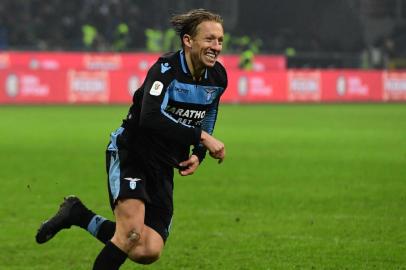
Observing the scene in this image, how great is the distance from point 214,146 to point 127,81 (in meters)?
31.2

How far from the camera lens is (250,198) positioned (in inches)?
482

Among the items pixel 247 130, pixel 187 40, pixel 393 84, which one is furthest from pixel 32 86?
pixel 187 40

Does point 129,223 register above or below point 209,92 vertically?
below

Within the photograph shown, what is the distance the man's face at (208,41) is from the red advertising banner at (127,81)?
2844 cm

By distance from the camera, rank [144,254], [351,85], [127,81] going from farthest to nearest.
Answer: [351,85]
[127,81]
[144,254]

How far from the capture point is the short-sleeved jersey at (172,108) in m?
5.94

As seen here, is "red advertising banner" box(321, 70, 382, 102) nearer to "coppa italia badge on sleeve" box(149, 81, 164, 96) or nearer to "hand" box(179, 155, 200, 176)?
"hand" box(179, 155, 200, 176)

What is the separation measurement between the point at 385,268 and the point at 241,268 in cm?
110

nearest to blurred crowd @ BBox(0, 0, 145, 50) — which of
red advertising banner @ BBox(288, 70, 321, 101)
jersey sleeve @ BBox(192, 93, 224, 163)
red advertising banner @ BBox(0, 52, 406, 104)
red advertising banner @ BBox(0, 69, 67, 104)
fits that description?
red advertising banner @ BBox(0, 52, 406, 104)

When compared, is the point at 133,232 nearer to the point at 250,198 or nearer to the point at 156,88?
the point at 156,88

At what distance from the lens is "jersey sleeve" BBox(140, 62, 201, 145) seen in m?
5.92

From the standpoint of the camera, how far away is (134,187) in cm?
604

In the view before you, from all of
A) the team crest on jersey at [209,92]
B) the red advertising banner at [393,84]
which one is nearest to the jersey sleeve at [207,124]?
the team crest on jersey at [209,92]

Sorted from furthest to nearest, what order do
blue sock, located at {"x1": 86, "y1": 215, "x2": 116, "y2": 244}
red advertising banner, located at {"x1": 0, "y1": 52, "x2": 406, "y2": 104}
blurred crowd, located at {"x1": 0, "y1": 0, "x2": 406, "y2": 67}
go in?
blurred crowd, located at {"x1": 0, "y1": 0, "x2": 406, "y2": 67}
red advertising banner, located at {"x1": 0, "y1": 52, "x2": 406, "y2": 104}
blue sock, located at {"x1": 86, "y1": 215, "x2": 116, "y2": 244}
